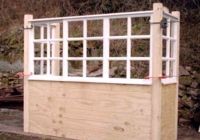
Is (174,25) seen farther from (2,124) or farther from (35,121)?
(2,124)

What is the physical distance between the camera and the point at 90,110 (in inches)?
276

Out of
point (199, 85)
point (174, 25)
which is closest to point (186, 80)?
point (199, 85)

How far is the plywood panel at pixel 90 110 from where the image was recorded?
653 cm

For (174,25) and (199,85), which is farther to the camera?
(199,85)

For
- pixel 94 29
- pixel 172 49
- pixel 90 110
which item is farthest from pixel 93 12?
pixel 90 110

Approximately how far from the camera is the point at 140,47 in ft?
34.8

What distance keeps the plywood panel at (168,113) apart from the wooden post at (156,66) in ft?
0.73

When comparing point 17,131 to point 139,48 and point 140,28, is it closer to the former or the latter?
point 139,48

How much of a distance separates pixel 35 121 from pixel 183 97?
306cm

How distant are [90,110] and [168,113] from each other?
119 cm

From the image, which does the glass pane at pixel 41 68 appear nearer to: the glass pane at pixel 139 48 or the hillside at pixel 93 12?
the hillside at pixel 93 12

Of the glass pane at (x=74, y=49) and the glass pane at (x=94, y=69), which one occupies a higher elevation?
the glass pane at (x=74, y=49)

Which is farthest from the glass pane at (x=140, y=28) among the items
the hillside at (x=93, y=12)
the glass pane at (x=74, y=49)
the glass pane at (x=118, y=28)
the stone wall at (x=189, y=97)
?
the stone wall at (x=189, y=97)

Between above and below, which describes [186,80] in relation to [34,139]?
above
